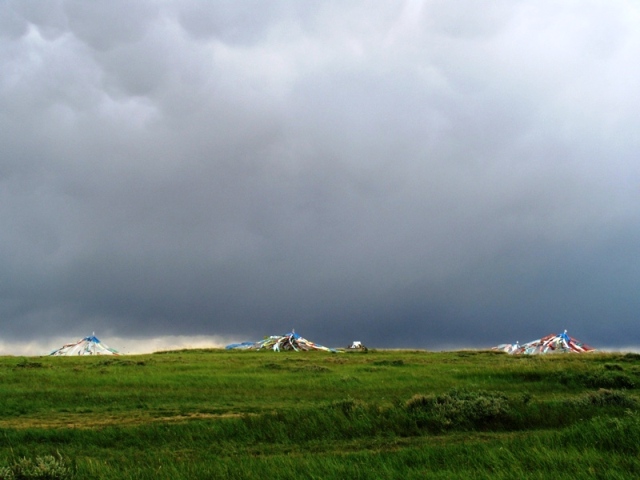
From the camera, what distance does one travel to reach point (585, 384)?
24406 millimetres

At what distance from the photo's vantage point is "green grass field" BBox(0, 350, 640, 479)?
8820 mm

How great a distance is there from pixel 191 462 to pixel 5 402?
13.4 meters

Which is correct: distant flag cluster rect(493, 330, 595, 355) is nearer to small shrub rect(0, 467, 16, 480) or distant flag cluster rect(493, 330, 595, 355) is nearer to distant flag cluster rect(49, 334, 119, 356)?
distant flag cluster rect(49, 334, 119, 356)

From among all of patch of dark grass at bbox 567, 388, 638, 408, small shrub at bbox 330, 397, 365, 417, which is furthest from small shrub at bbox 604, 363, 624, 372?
small shrub at bbox 330, 397, 365, 417

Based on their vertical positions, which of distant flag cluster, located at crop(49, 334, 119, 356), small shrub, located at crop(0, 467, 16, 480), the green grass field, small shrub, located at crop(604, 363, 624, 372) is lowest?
small shrub, located at crop(0, 467, 16, 480)

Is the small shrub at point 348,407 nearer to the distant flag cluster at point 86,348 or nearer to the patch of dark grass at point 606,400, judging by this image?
the patch of dark grass at point 606,400

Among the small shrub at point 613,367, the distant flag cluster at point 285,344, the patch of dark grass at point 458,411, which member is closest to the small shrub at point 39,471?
the patch of dark grass at point 458,411

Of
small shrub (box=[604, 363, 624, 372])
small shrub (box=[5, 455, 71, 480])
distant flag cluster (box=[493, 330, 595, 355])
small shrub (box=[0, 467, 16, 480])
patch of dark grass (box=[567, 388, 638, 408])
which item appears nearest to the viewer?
small shrub (box=[0, 467, 16, 480])

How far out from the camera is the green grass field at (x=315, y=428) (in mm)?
8820

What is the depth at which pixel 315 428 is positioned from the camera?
1291cm

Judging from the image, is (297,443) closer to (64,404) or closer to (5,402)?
(64,404)

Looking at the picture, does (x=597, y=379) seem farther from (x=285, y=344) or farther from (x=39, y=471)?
(x=285, y=344)

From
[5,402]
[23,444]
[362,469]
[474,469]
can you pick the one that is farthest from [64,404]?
[474,469]

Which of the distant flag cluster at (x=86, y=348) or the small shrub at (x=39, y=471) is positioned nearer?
the small shrub at (x=39, y=471)
